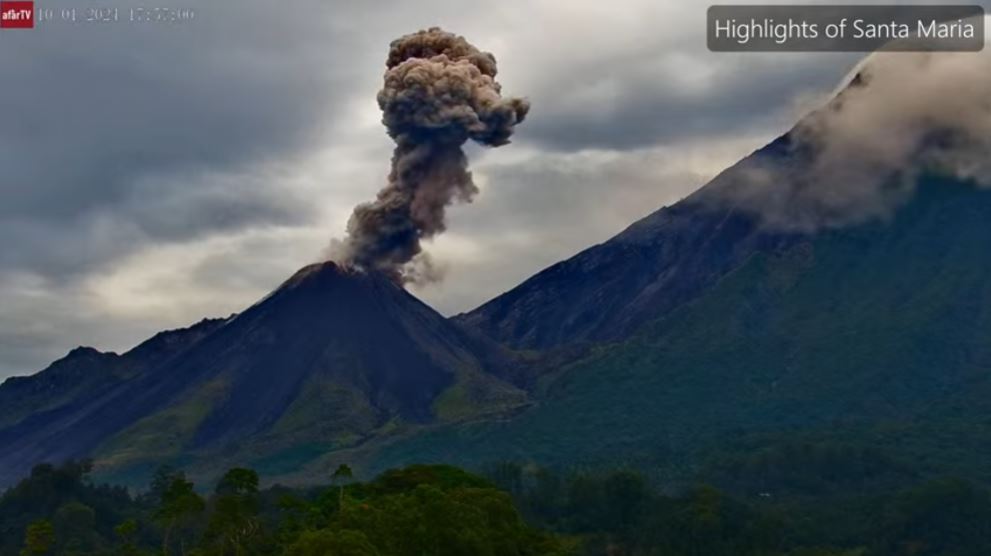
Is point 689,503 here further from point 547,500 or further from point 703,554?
point 547,500

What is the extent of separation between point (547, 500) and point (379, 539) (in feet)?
323

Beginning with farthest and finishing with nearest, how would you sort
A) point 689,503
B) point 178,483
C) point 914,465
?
point 914,465 → point 689,503 → point 178,483

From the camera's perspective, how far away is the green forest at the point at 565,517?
94.9 m

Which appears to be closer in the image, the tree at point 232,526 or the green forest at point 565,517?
the tree at point 232,526

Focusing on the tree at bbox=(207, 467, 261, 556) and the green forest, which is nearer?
the tree at bbox=(207, 467, 261, 556)

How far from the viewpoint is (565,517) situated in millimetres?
158125

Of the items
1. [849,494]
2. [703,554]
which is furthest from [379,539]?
[849,494]

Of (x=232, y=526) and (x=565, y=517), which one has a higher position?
(x=232, y=526)

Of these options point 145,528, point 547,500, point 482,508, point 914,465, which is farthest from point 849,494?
point 482,508

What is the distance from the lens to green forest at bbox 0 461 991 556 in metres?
94.9

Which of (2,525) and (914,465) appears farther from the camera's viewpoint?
(914,465)

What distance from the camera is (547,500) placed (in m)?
164

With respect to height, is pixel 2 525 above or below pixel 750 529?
above

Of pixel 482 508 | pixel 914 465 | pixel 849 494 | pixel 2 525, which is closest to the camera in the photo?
pixel 482 508
